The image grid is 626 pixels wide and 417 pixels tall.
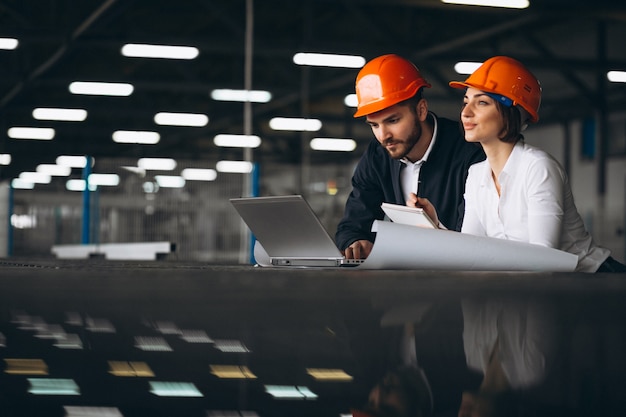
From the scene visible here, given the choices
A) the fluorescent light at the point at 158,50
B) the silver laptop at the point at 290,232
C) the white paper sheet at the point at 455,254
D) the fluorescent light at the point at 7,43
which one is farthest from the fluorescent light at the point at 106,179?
the white paper sheet at the point at 455,254

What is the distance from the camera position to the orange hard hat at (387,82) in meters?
1.92

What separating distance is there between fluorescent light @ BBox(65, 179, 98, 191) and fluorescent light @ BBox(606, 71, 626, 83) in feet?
23.9

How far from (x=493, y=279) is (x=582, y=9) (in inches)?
346

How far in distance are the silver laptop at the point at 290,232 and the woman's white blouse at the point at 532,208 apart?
370mm

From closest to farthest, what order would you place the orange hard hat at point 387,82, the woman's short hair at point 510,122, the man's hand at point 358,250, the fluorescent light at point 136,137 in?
1. the woman's short hair at point 510,122
2. the man's hand at point 358,250
3. the orange hard hat at point 387,82
4. the fluorescent light at point 136,137

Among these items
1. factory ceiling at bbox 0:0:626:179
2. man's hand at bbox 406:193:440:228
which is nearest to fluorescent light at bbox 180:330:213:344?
man's hand at bbox 406:193:440:228

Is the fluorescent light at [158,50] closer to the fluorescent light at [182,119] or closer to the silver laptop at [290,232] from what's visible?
the fluorescent light at [182,119]

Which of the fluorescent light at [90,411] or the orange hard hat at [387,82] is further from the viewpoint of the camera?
the orange hard hat at [387,82]

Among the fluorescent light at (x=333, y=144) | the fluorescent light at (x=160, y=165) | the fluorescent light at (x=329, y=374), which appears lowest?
the fluorescent light at (x=329, y=374)

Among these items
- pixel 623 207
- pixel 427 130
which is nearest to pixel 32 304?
pixel 427 130

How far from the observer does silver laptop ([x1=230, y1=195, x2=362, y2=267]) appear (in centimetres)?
108

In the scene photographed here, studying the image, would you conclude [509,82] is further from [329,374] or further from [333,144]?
[333,144]

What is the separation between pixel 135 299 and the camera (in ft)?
1.77

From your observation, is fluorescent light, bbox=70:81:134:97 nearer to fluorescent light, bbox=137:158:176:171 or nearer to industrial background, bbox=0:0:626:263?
industrial background, bbox=0:0:626:263
